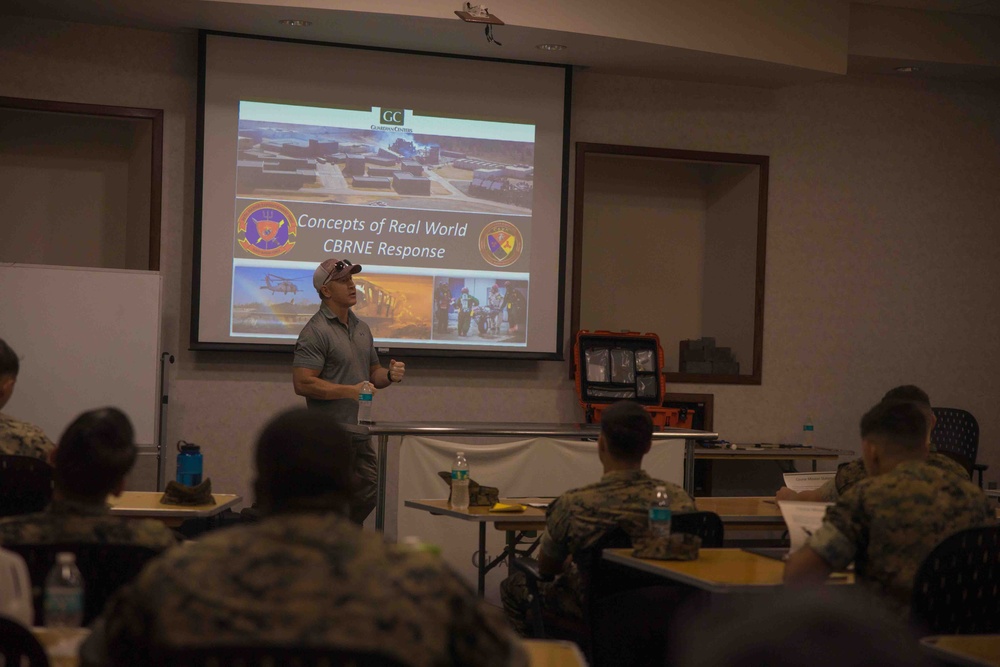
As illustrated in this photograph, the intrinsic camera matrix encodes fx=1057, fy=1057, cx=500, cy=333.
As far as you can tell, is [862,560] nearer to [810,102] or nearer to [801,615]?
[801,615]

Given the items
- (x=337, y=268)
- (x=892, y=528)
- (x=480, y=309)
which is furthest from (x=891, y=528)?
(x=480, y=309)

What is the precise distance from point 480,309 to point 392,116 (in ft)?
4.70

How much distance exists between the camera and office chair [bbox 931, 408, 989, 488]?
7527 mm

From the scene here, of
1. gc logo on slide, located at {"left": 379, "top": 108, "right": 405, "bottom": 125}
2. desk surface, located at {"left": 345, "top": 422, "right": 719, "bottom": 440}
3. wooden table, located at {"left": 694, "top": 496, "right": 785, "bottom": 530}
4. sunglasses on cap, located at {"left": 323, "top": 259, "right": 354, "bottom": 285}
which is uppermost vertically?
gc logo on slide, located at {"left": 379, "top": 108, "right": 405, "bottom": 125}

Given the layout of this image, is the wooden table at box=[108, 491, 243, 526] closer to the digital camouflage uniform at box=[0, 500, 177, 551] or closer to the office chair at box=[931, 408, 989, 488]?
the digital camouflage uniform at box=[0, 500, 177, 551]

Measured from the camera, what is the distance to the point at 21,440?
3.43m

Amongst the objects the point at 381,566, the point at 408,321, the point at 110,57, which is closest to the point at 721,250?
the point at 408,321

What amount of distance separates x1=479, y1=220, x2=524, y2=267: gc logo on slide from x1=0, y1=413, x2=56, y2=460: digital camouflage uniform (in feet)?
13.5

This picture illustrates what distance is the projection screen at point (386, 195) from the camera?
6832 millimetres

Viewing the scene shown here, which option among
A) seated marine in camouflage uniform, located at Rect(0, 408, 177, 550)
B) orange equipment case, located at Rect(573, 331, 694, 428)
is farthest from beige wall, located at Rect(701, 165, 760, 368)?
seated marine in camouflage uniform, located at Rect(0, 408, 177, 550)

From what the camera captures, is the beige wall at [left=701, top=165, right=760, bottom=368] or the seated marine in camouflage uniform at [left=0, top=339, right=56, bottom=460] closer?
the seated marine in camouflage uniform at [left=0, top=339, right=56, bottom=460]

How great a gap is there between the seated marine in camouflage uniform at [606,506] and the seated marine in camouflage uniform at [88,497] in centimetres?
130

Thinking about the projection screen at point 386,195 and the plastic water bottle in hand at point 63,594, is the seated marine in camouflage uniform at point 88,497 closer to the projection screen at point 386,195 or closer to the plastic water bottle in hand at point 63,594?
the plastic water bottle in hand at point 63,594

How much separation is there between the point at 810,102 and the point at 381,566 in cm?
733
